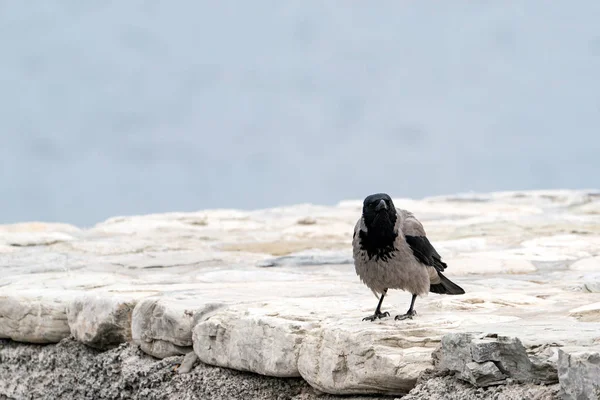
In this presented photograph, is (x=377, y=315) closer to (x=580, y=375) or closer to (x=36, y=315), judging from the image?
(x=580, y=375)

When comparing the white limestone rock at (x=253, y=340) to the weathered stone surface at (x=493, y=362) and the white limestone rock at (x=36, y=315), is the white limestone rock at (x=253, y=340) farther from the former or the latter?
the white limestone rock at (x=36, y=315)

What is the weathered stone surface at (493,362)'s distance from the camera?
8.78 ft

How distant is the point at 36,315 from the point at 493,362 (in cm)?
271

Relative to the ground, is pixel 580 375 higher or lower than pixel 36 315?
lower

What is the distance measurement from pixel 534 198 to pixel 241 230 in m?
4.88

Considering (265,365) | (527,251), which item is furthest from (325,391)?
(527,251)

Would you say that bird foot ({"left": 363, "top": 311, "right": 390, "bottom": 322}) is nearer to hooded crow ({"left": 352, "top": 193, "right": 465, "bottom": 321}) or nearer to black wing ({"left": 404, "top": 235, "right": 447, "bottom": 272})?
hooded crow ({"left": 352, "top": 193, "right": 465, "bottom": 321})

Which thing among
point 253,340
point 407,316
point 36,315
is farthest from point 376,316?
point 36,315

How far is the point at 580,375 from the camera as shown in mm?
2451

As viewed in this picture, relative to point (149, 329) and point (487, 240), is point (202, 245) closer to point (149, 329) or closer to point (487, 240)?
point (487, 240)

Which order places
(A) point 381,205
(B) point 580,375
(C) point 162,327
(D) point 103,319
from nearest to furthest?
(B) point 580,375
(A) point 381,205
(C) point 162,327
(D) point 103,319

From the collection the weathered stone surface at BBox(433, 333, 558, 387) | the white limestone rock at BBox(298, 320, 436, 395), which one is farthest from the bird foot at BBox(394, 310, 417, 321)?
the weathered stone surface at BBox(433, 333, 558, 387)

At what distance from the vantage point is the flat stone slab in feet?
10.2

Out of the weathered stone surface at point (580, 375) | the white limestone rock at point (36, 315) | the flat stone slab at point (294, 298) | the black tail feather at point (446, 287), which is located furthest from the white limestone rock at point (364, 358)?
the white limestone rock at point (36, 315)
